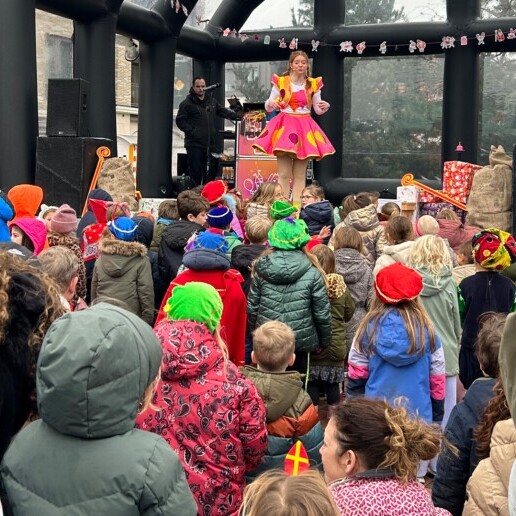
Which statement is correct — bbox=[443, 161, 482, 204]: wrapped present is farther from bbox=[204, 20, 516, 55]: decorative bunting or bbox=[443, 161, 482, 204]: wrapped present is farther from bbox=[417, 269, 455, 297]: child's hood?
bbox=[417, 269, 455, 297]: child's hood

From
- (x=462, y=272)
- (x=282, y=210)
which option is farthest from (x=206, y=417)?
(x=462, y=272)

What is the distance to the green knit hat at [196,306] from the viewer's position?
3.15 m

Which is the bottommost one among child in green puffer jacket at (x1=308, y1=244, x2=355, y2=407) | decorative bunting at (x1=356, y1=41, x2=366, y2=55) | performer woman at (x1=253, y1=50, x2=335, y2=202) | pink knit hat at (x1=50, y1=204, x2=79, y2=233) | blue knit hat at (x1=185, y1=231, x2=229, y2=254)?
child in green puffer jacket at (x1=308, y1=244, x2=355, y2=407)

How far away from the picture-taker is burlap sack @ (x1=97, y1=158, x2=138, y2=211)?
388 inches

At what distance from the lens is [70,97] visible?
9836mm

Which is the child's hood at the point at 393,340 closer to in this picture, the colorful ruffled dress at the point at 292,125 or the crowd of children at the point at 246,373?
the crowd of children at the point at 246,373

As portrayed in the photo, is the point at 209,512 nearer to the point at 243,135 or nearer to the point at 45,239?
the point at 45,239

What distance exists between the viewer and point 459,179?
11594 mm

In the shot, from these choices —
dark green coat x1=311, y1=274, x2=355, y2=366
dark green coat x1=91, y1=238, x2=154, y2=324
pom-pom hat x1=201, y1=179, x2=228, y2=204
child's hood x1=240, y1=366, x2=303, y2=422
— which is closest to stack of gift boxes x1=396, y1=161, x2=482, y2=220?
pom-pom hat x1=201, y1=179, x2=228, y2=204

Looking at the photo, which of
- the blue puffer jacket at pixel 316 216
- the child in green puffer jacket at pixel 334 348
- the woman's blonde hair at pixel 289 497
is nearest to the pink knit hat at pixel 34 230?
the child in green puffer jacket at pixel 334 348

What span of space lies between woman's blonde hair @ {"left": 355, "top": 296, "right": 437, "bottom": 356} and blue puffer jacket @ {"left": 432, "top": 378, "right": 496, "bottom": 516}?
1.04 meters

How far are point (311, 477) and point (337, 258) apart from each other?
4028 mm

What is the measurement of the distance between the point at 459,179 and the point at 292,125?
2608mm

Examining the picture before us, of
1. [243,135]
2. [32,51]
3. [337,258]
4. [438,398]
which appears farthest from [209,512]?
[243,135]
